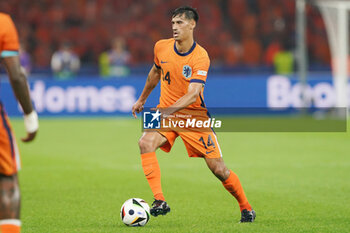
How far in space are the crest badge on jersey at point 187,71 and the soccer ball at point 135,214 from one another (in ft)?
4.45

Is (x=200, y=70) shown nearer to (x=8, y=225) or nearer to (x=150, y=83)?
(x=150, y=83)

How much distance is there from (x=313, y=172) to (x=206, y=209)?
3.69 metres

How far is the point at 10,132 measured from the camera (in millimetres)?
4531

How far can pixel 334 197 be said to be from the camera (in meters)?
8.52

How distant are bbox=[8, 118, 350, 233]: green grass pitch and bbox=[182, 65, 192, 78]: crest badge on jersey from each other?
1.48 metres

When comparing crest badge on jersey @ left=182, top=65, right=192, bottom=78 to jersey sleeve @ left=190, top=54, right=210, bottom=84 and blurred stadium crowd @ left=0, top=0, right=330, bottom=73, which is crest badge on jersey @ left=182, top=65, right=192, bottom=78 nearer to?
jersey sleeve @ left=190, top=54, right=210, bottom=84

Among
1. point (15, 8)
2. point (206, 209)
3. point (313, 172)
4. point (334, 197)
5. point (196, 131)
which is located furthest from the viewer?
point (15, 8)

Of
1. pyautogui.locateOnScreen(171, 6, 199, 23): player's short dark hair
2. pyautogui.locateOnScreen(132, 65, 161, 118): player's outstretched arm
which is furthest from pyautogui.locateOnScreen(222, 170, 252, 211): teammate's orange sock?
pyautogui.locateOnScreen(171, 6, 199, 23): player's short dark hair

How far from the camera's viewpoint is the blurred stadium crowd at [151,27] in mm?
29156

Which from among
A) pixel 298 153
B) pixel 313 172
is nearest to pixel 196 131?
pixel 313 172

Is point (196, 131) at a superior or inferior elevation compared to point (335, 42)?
inferior

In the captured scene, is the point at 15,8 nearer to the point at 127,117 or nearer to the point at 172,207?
the point at 127,117

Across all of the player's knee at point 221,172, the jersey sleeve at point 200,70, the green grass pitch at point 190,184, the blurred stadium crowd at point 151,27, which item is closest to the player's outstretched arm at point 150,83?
the jersey sleeve at point 200,70

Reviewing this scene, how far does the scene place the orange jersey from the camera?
6891mm
